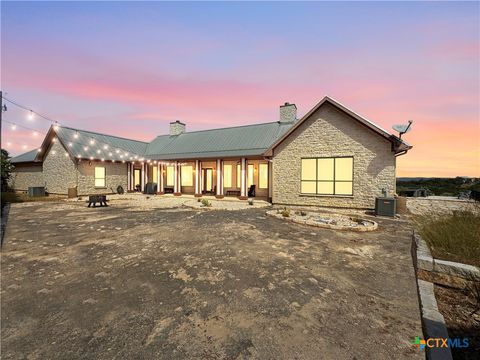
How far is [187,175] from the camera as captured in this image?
2166cm

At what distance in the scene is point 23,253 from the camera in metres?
5.43

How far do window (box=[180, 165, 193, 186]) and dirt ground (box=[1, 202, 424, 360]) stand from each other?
14943 millimetres

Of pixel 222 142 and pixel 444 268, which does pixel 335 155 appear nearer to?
pixel 444 268

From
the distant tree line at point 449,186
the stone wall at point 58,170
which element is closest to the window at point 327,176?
the distant tree line at point 449,186

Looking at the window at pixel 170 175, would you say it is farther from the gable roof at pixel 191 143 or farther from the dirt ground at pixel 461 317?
the dirt ground at pixel 461 317

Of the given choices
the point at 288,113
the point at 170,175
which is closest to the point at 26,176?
the point at 170,175

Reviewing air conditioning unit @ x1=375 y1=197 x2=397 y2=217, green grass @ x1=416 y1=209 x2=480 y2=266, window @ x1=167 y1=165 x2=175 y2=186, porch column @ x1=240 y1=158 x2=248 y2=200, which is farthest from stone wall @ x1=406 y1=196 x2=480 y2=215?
window @ x1=167 y1=165 x2=175 y2=186

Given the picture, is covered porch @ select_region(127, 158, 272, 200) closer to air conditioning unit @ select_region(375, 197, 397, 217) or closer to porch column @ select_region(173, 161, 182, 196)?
porch column @ select_region(173, 161, 182, 196)

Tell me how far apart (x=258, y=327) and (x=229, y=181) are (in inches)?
681

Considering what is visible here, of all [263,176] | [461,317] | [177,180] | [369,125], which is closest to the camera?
[461,317]

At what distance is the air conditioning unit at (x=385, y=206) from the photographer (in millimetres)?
10414

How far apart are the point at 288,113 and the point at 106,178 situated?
18.6 meters

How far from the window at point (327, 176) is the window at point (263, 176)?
17.1ft

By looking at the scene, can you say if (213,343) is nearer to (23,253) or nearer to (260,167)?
(23,253)
